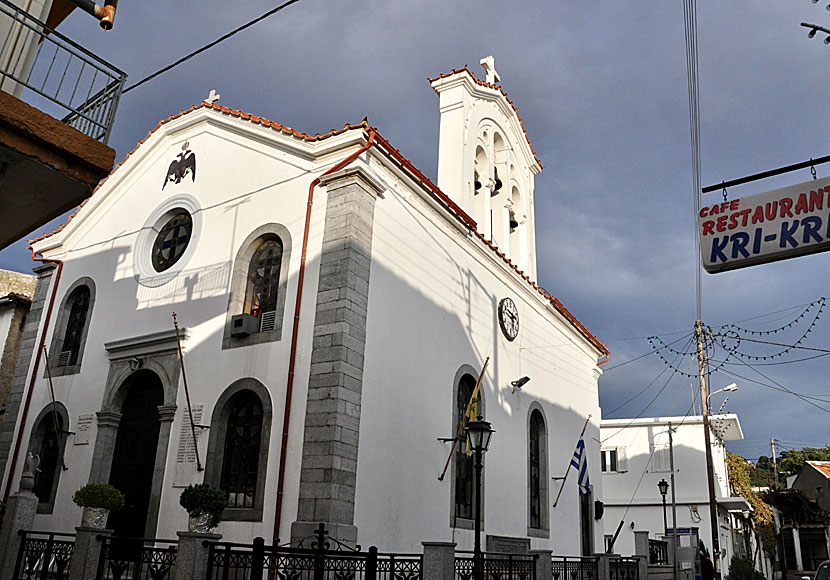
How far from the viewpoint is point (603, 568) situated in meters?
14.6

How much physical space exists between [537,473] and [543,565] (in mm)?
6469

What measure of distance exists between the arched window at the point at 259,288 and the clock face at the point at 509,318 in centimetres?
701

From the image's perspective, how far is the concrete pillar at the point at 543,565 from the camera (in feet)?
40.5

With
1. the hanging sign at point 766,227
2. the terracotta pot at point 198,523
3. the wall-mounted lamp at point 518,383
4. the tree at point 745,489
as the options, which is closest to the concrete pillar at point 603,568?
the wall-mounted lamp at point 518,383

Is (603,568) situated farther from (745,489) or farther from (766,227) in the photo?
(745,489)

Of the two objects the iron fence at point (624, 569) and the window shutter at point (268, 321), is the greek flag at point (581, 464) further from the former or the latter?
the window shutter at point (268, 321)

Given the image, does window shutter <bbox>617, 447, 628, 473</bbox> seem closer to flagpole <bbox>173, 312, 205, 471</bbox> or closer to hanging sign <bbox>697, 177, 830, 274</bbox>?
flagpole <bbox>173, 312, 205, 471</bbox>

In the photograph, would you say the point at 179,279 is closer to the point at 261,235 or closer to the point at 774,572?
the point at 261,235

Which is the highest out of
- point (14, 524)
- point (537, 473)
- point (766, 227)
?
point (766, 227)

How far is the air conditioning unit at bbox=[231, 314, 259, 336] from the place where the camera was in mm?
12555

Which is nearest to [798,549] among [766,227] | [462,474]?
[462,474]

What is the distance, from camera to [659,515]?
3080cm

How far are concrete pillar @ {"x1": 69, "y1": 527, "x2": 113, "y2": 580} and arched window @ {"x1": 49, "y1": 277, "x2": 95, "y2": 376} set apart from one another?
6183mm

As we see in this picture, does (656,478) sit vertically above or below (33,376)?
below
